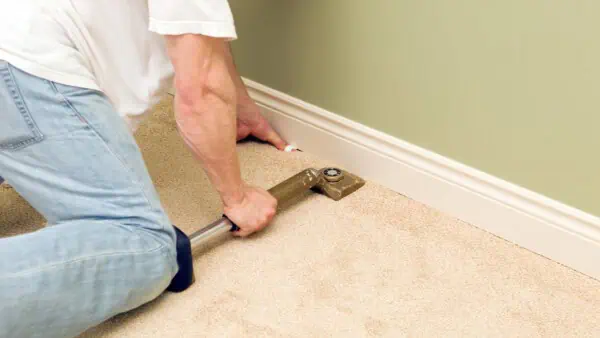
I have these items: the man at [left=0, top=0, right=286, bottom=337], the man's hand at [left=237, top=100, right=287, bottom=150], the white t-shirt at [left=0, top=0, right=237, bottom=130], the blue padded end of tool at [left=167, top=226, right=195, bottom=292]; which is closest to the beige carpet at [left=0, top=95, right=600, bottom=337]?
the blue padded end of tool at [left=167, top=226, right=195, bottom=292]

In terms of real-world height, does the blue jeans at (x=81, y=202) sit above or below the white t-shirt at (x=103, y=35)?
below

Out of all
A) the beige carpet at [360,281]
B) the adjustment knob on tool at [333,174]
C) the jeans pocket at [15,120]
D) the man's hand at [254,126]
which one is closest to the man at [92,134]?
Result: the jeans pocket at [15,120]

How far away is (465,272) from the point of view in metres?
1.30

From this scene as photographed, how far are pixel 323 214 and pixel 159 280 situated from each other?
0.44 m

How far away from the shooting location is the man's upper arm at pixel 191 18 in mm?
1066

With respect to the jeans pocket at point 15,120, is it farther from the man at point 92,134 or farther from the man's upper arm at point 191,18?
the man's upper arm at point 191,18

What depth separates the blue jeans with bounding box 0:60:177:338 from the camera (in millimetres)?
1039

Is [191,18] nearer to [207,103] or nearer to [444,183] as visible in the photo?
[207,103]

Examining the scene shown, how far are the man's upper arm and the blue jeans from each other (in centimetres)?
18

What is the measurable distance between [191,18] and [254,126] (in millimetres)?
673

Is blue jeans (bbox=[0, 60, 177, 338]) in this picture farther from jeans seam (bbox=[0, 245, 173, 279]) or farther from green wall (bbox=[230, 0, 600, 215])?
green wall (bbox=[230, 0, 600, 215])

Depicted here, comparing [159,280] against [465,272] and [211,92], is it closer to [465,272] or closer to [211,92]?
[211,92]

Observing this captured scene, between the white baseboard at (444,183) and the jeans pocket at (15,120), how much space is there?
0.74 m

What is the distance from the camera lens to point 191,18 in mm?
1083
